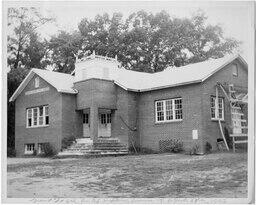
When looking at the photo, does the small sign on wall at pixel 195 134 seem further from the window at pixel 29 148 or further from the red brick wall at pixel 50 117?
the window at pixel 29 148

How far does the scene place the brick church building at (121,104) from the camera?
21.5 metres

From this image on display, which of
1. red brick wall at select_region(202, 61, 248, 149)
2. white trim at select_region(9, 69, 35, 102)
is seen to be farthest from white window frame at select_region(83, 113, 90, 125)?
red brick wall at select_region(202, 61, 248, 149)

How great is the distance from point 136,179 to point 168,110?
9276 millimetres

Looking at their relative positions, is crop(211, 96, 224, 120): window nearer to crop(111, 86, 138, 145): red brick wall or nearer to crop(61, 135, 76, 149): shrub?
crop(111, 86, 138, 145): red brick wall

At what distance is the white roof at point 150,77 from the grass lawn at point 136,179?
5.35m

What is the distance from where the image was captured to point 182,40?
20094mm

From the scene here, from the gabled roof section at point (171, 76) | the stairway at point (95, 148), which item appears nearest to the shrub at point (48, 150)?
the stairway at point (95, 148)

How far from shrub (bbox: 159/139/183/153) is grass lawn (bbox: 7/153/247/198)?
14.3ft

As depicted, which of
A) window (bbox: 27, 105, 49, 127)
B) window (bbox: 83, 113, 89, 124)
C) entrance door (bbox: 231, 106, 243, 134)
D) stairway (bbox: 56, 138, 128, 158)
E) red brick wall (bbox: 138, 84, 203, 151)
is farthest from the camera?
window (bbox: 27, 105, 49, 127)

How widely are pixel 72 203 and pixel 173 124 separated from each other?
434 inches

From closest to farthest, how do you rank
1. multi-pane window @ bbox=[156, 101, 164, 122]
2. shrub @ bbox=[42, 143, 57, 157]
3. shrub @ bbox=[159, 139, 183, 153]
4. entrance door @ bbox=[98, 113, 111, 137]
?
shrub @ bbox=[159, 139, 183, 153], multi-pane window @ bbox=[156, 101, 164, 122], shrub @ bbox=[42, 143, 57, 157], entrance door @ bbox=[98, 113, 111, 137]

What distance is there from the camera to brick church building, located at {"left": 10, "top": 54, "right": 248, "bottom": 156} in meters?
21.5

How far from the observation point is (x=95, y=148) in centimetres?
2295

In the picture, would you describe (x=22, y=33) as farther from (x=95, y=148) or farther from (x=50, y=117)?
(x=50, y=117)
